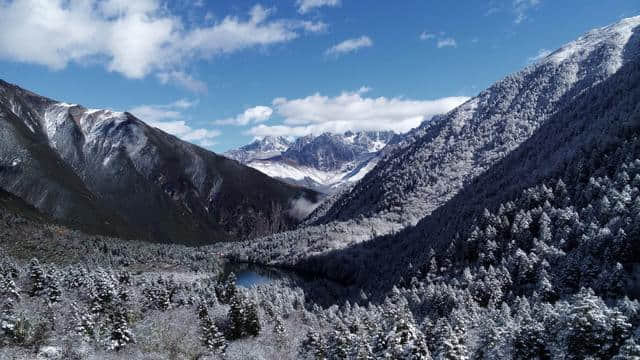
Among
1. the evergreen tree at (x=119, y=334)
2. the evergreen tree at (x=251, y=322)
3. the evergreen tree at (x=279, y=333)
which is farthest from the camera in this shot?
the evergreen tree at (x=279, y=333)

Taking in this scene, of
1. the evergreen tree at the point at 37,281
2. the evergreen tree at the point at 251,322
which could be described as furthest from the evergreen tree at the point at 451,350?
the evergreen tree at the point at 37,281

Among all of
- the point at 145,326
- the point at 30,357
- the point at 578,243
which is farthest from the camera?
the point at 578,243

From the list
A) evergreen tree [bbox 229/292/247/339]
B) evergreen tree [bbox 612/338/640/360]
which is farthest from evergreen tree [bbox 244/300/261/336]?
Answer: evergreen tree [bbox 612/338/640/360]

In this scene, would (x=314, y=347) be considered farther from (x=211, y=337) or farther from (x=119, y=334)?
(x=119, y=334)

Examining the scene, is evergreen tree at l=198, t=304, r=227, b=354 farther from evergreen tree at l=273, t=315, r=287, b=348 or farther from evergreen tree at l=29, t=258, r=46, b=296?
evergreen tree at l=29, t=258, r=46, b=296

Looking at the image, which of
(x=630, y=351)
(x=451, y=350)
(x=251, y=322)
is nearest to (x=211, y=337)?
(x=251, y=322)

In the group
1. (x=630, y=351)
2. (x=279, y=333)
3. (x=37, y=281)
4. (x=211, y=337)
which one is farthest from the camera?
(x=279, y=333)

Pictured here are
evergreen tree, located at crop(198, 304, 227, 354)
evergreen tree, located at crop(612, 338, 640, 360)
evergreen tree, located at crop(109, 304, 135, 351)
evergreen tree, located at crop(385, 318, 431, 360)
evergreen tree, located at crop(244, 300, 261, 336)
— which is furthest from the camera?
evergreen tree, located at crop(244, 300, 261, 336)

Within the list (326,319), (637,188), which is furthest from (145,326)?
(637,188)

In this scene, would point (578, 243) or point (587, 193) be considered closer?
point (578, 243)

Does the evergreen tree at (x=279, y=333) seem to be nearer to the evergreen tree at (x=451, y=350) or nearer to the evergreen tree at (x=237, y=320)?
the evergreen tree at (x=237, y=320)

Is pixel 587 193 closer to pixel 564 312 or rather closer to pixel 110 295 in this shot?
pixel 564 312
